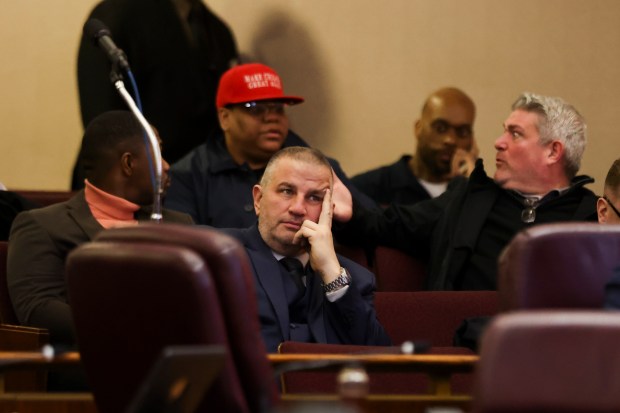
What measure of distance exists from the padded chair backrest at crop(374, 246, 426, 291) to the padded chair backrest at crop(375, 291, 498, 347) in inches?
23.7

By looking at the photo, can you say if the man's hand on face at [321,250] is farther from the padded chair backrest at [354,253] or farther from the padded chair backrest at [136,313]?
the padded chair backrest at [136,313]

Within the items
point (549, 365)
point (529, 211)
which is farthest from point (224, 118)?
point (549, 365)

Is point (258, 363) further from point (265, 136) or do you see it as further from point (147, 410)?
point (265, 136)

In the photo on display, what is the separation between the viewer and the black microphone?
3.40 metres

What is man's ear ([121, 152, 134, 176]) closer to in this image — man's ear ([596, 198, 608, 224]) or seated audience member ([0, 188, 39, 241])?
seated audience member ([0, 188, 39, 241])

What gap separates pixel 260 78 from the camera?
16.0ft

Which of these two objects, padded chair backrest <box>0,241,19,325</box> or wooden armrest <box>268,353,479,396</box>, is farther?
padded chair backrest <box>0,241,19,325</box>

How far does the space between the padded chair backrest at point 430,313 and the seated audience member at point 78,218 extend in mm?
728

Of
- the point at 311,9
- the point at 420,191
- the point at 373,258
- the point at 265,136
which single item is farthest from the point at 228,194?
the point at 311,9

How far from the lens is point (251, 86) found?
4855 millimetres

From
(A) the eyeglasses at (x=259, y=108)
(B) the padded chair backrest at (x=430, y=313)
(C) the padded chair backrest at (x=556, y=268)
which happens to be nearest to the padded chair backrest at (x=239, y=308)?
(C) the padded chair backrest at (x=556, y=268)

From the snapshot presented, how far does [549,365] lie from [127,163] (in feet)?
7.82

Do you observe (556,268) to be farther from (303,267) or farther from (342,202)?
(342,202)

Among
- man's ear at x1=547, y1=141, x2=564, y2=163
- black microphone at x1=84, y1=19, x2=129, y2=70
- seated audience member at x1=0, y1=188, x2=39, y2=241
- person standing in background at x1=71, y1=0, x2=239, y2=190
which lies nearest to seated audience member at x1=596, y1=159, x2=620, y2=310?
man's ear at x1=547, y1=141, x2=564, y2=163
